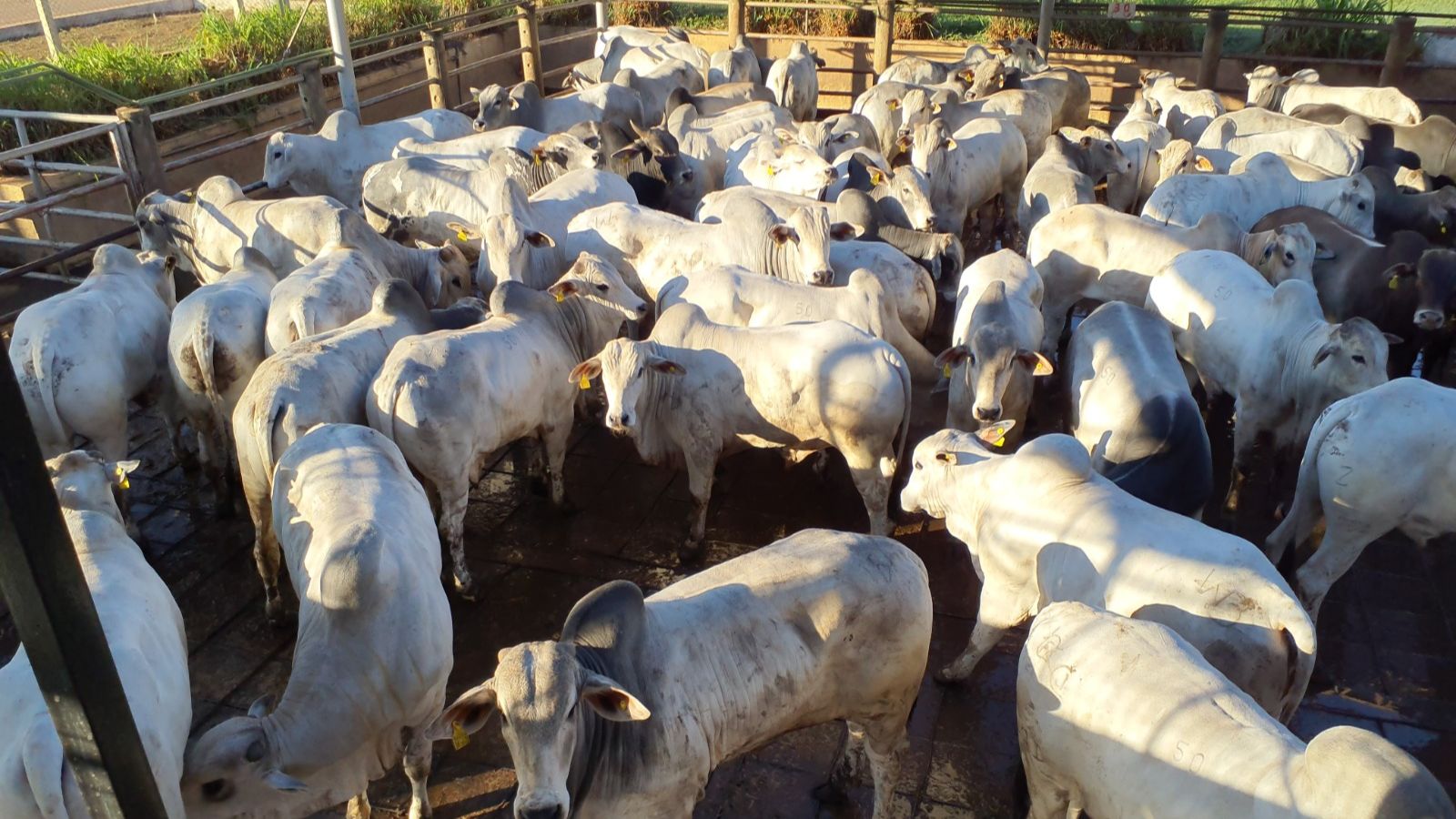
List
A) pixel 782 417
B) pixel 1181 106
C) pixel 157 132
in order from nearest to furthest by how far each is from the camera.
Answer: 1. pixel 782 417
2. pixel 157 132
3. pixel 1181 106

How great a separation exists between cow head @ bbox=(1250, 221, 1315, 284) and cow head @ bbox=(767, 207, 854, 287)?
340 centimetres

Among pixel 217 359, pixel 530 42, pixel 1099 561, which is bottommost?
pixel 1099 561

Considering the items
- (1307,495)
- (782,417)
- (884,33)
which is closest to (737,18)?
(884,33)

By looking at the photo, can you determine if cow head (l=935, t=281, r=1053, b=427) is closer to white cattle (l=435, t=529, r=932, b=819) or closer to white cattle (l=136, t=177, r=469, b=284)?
white cattle (l=435, t=529, r=932, b=819)

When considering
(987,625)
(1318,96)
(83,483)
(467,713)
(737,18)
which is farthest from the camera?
(737,18)

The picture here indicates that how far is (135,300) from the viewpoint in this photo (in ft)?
23.6

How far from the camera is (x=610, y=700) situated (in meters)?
3.42

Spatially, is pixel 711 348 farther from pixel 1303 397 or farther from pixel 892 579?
pixel 1303 397

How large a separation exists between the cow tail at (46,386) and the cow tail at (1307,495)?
721 centimetres

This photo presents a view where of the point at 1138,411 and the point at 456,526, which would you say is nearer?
the point at 1138,411

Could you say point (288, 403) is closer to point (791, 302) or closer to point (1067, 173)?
point (791, 302)

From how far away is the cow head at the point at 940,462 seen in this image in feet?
18.0

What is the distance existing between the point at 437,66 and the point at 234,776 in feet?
38.6

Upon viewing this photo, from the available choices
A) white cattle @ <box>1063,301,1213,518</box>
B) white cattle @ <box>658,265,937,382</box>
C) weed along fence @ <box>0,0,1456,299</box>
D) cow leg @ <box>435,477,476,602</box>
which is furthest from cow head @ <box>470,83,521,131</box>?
white cattle @ <box>1063,301,1213,518</box>
